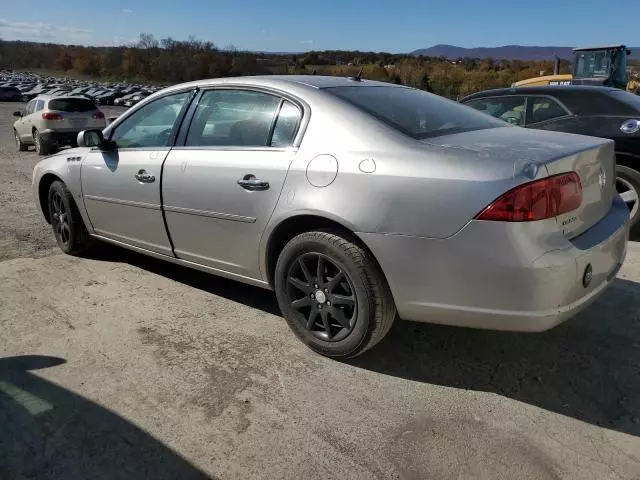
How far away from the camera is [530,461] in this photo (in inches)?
92.6

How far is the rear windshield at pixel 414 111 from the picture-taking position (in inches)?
123

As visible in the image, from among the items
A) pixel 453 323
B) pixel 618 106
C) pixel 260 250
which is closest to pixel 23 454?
pixel 260 250

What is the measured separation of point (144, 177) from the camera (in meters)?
4.00

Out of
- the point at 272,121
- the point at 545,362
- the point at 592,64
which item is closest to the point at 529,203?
the point at 545,362

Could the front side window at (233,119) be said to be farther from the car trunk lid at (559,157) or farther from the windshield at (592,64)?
the windshield at (592,64)

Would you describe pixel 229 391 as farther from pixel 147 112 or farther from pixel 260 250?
pixel 147 112

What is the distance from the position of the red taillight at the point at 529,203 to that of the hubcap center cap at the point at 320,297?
1.01 m

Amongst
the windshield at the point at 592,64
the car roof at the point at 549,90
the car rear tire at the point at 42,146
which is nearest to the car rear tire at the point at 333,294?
the car roof at the point at 549,90

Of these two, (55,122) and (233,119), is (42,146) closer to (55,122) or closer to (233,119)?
(55,122)

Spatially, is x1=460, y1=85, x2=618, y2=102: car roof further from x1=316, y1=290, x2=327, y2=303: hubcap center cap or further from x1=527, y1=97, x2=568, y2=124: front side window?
x1=316, y1=290, x2=327, y2=303: hubcap center cap

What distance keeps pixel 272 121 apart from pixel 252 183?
0.42m

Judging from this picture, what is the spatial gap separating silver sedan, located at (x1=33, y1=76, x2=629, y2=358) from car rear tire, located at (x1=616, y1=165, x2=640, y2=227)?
252 centimetres

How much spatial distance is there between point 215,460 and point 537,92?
18.2ft

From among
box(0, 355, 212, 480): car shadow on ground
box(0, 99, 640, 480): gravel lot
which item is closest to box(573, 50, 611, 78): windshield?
box(0, 99, 640, 480): gravel lot
